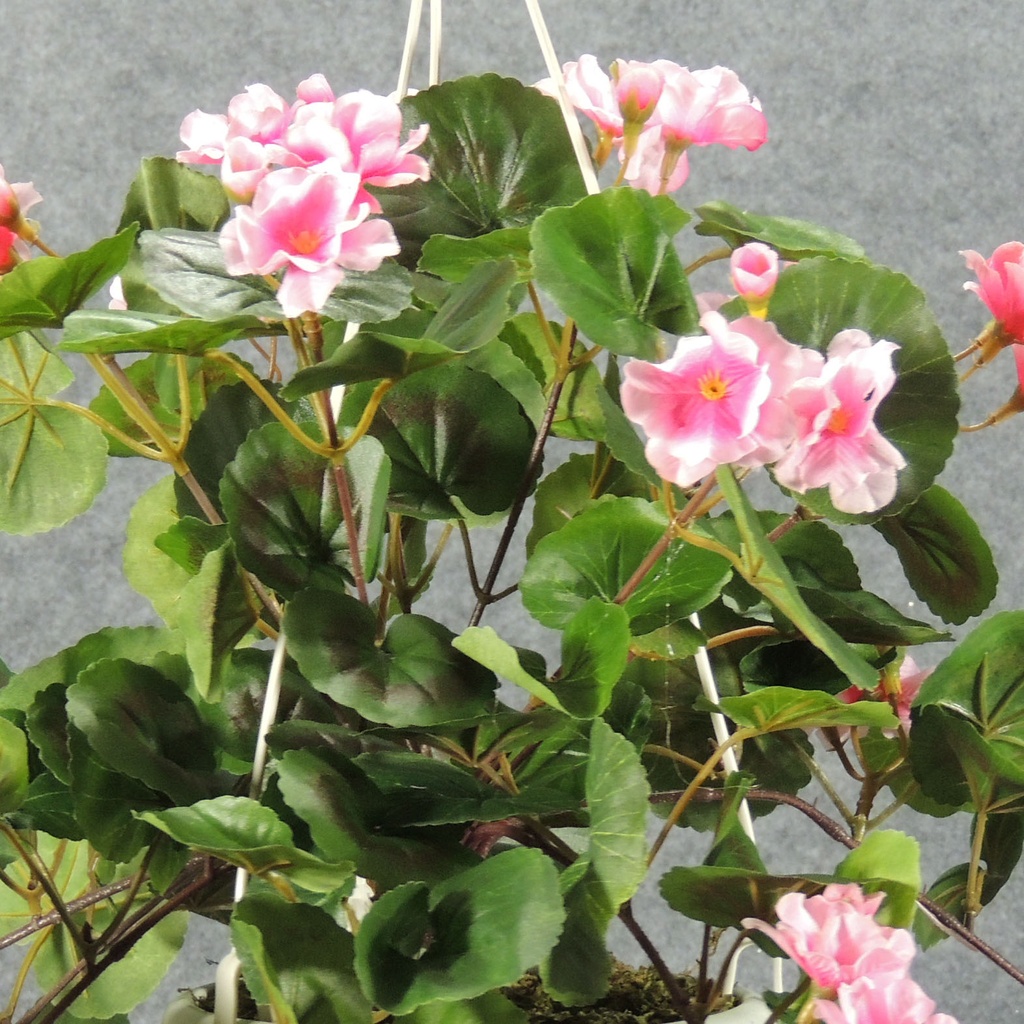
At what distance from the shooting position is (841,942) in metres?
0.32

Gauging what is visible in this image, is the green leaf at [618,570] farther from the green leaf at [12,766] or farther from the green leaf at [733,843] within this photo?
the green leaf at [12,766]

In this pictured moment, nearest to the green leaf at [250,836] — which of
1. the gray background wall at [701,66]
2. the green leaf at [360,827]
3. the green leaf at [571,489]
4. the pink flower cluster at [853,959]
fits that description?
the green leaf at [360,827]

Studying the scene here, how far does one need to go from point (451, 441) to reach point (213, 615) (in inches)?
4.4

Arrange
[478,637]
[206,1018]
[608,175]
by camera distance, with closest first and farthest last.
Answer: [478,637]
[206,1018]
[608,175]

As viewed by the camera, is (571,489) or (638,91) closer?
(638,91)

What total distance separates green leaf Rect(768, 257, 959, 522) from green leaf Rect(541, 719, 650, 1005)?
0.32 ft

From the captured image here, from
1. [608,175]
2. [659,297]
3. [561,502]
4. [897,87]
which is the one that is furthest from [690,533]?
[897,87]

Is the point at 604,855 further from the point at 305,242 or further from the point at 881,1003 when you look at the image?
the point at 305,242

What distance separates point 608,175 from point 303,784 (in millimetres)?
881

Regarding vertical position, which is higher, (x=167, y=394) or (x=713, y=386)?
(x=713, y=386)

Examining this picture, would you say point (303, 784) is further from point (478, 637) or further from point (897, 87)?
point (897, 87)

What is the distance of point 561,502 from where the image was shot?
527 mm

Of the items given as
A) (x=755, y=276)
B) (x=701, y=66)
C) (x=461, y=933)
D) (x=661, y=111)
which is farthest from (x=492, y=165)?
(x=701, y=66)

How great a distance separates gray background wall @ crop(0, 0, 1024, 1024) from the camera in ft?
3.80
